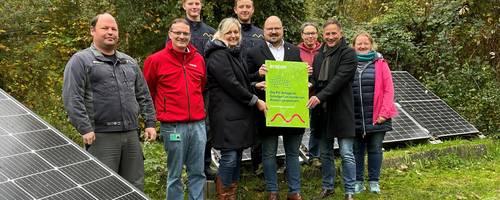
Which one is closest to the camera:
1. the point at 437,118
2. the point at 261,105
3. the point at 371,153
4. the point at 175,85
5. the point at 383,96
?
the point at 175,85

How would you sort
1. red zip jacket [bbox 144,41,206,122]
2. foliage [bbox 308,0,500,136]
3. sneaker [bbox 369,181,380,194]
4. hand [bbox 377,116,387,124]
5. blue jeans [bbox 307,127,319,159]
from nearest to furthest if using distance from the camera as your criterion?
red zip jacket [bbox 144,41,206,122], hand [bbox 377,116,387,124], sneaker [bbox 369,181,380,194], blue jeans [bbox 307,127,319,159], foliage [bbox 308,0,500,136]

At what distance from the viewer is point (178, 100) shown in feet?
15.6

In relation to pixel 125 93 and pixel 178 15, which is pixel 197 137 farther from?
pixel 178 15

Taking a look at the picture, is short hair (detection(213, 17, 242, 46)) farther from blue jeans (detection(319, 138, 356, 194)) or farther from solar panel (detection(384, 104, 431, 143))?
solar panel (detection(384, 104, 431, 143))

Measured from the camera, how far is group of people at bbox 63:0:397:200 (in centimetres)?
432

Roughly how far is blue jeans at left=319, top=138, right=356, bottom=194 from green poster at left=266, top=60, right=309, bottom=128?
1.83ft

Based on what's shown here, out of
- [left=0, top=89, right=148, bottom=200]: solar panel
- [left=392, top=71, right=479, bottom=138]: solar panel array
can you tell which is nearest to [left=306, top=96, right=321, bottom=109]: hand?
[left=0, top=89, right=148, bottom=200]: solar panel

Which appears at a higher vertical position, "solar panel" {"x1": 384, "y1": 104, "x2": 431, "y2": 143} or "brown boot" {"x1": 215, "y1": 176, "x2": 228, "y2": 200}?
"brown boot" {"x1": 215, "y1": 176, "x2": 228, "y2": 200}

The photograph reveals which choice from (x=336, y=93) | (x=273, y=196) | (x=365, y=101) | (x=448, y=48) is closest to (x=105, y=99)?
(x=273, y=196)

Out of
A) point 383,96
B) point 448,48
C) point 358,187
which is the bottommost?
point 358,187

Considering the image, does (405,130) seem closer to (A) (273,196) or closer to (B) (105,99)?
(A) (273,196)

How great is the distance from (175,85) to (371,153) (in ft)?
8.00

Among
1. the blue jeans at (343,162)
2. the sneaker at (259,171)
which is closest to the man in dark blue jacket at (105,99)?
the sneaker at (259,171)

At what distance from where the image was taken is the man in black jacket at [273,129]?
212 inches
